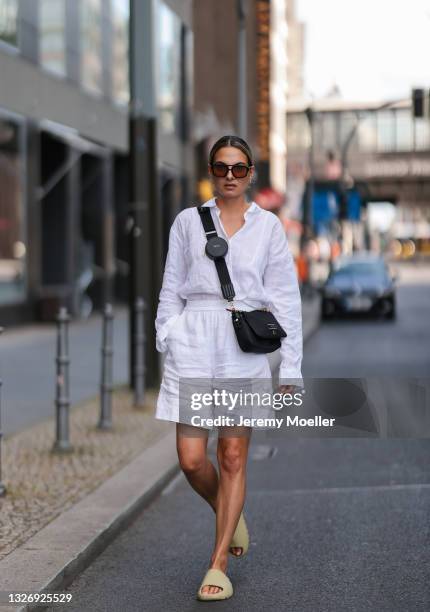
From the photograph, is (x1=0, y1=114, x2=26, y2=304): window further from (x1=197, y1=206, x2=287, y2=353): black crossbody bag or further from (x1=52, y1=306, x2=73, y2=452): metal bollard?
(x1=197, y1=206, x2=287, y2=353): black crossbody bag

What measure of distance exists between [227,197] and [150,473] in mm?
3136

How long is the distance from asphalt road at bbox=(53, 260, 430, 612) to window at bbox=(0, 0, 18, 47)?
13.7 metres

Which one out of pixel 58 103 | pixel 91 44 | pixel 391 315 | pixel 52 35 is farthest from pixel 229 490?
pixel 91 44

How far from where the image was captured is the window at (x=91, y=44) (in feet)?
86.2

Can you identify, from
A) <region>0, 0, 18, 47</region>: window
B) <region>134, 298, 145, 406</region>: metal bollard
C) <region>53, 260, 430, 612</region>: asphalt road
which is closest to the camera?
<region>53, 260, 430, 612</region>: asphalt road

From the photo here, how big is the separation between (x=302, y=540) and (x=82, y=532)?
1103 millimetres

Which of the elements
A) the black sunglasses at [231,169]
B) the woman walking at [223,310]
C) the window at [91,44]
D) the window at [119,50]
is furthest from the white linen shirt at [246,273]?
the window at [119,50]

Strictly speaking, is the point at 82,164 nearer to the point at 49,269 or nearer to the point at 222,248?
the point at 49,269

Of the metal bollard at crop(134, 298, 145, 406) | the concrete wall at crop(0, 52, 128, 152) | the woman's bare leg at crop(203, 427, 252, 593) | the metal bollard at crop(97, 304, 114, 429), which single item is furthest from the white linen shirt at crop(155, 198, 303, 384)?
the concrete wall at crop(0, 52, 128, 152)

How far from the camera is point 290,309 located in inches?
183

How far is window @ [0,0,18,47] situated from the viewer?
68.3 ft

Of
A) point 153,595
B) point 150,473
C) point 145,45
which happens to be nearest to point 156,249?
point 145,45

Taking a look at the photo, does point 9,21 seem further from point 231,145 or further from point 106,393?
point 231,145

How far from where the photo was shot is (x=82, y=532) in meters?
5.70
